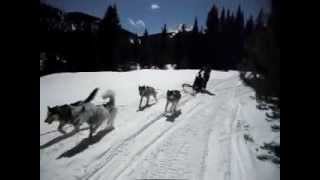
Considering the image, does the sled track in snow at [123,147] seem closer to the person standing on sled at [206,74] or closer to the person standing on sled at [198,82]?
the person standing on sled at [198,82]

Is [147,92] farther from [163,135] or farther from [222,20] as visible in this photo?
[222,20]

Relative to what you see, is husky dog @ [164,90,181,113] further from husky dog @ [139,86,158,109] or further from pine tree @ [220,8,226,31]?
pine tree @ [220,8,226,31]

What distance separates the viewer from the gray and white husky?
3.57 m

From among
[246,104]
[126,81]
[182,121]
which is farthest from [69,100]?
[246,104]

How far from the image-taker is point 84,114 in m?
3.59

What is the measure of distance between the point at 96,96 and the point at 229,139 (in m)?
1.42

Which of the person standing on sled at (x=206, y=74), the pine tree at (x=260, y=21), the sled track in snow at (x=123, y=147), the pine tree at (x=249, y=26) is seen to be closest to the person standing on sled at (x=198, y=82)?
the person standing on sled at (x=206, y=74)

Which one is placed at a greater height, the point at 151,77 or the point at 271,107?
the point at 151,77

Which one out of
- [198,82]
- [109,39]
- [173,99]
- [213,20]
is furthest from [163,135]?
[213,20]

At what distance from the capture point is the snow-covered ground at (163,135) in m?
3.34

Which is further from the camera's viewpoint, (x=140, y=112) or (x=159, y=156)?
(x=140, y=112)
